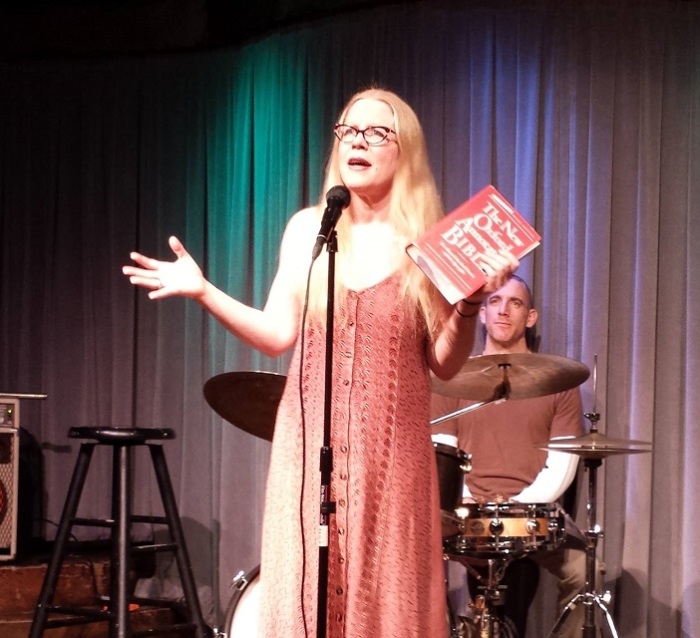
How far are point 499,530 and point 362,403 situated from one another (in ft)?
5.48

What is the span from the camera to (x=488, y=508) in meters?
3.49

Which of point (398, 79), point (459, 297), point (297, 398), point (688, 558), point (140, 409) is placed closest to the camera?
point (459, 297)

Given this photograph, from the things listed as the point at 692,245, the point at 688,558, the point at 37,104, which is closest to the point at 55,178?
the point at 37,104

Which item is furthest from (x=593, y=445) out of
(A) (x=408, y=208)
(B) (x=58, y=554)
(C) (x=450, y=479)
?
(B) (x=58, y=554)

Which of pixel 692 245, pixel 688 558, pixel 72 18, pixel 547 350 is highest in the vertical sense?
pixel 72 18

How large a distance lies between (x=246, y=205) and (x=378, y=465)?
10.8 feet

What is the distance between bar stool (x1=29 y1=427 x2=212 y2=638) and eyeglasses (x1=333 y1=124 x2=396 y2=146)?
2.14 metres

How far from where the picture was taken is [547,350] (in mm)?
4332

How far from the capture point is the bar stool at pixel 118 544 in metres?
3.83

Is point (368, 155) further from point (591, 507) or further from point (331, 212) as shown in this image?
point (591, 507)

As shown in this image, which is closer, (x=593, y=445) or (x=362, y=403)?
(x=362, y=403)

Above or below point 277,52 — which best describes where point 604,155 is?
below

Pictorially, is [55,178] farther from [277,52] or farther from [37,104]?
[277,52]

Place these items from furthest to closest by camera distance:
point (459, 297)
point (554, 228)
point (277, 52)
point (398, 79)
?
point (277, 52) < point (398, 79) < point (554, 228) < point (459, 297)
